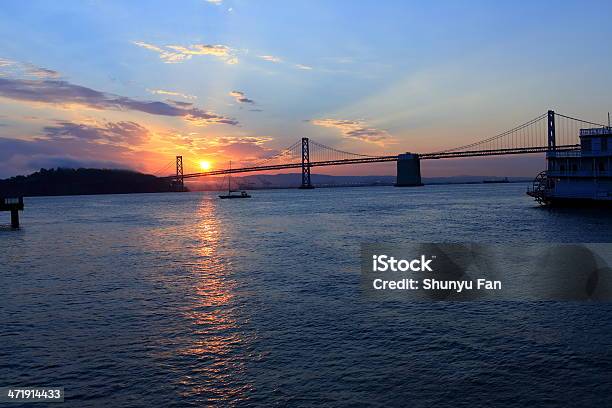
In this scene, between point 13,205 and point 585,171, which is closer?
point 13,205

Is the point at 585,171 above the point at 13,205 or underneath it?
above

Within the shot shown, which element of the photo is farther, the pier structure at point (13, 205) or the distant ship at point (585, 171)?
the distant ship at point (585, 171)

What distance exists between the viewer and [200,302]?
21.7 meters

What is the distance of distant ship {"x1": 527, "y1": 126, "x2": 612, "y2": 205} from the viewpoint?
2559 inches

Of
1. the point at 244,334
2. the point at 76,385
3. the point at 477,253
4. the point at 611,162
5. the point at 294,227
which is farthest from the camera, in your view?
the point at 611,162

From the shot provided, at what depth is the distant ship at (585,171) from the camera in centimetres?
6500

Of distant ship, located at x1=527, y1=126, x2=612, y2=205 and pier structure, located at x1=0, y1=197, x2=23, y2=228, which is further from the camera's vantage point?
distant ship, located at x1=527, y1=126, x2=612, y2=205

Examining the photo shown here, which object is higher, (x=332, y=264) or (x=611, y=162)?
(x=611, y=162)

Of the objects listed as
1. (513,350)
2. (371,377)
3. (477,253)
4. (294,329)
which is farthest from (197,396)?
(477,253)

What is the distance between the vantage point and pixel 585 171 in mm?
67375

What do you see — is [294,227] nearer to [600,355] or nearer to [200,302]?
[200,302]

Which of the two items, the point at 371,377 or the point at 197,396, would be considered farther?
the point at 371,377

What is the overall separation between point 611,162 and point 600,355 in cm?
6109

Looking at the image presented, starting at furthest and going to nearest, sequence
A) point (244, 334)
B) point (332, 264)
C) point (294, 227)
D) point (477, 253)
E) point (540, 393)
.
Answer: point (294, 227), point (477, 253), point (332, 264), point (244, 334), point (540, 393)
